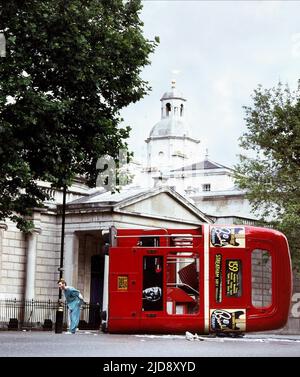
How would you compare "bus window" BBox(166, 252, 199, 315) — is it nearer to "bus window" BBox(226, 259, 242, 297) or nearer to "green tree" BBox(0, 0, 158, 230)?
"bus window" BBox(226, 259, 242, 297)

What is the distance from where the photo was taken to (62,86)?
26266 millimetres

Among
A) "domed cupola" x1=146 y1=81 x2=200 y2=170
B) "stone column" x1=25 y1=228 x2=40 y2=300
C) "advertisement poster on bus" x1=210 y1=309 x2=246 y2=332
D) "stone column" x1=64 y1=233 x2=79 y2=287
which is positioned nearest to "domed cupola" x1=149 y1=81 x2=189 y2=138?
"domed cupola" x1=146 y1=81 x2=200 y2=170

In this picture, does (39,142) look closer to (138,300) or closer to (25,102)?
(25,102)

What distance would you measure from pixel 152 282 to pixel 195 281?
1.15 m

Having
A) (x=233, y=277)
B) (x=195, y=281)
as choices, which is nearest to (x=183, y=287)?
(x=195, y=281)

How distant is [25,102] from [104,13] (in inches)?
185

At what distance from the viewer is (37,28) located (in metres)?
25.0

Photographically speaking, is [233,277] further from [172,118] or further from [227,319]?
[172,118]

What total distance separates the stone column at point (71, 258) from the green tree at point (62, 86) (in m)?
16.0

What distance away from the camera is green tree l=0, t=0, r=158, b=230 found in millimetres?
24328

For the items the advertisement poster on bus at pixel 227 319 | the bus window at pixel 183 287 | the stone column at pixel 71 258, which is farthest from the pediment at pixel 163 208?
the advertisement poster on bus at pixel 227 319

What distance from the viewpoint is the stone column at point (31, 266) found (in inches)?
1682

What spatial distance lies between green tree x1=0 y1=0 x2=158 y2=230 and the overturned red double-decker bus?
339cm
